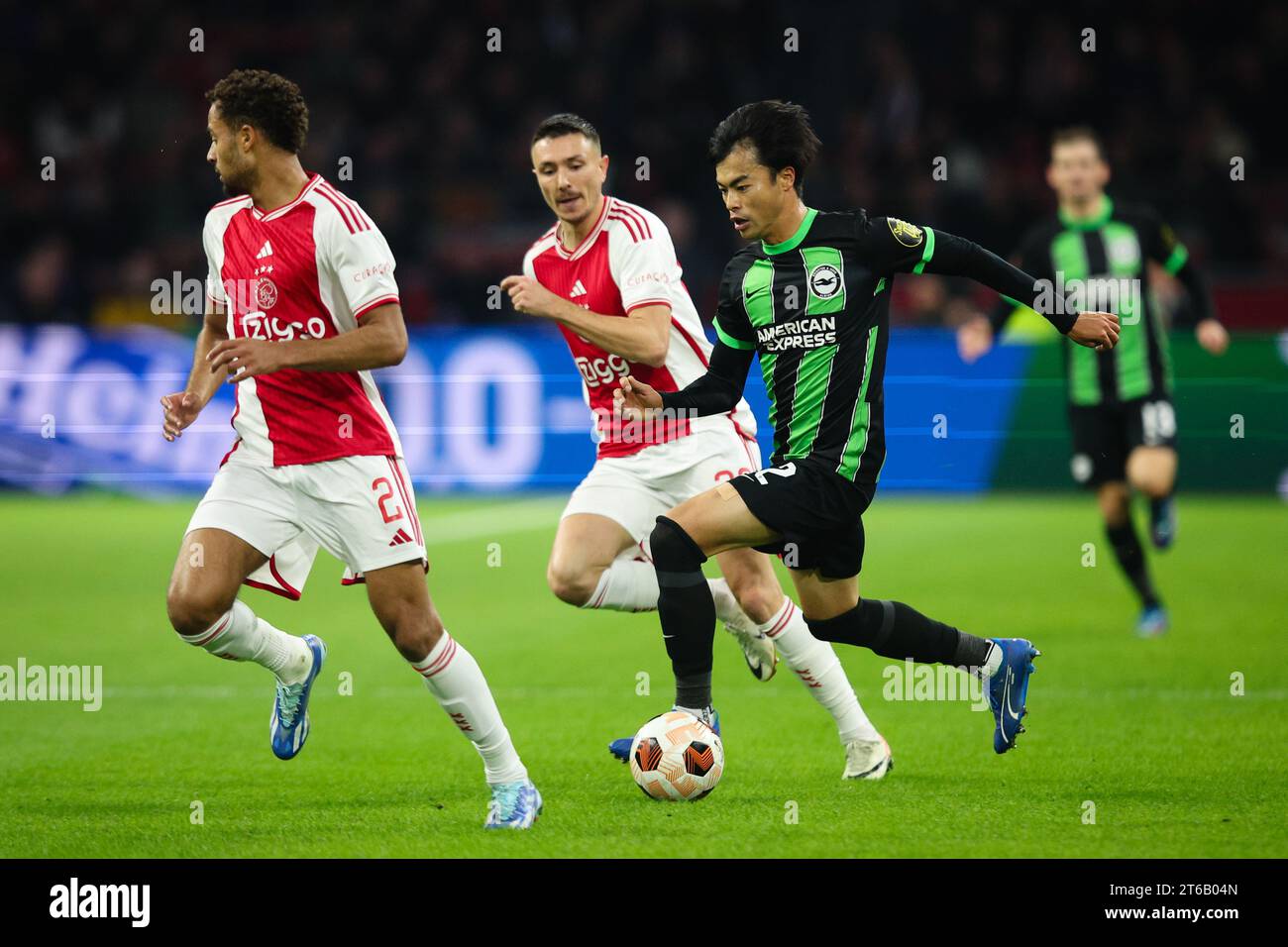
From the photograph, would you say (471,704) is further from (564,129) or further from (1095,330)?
(1095,330)

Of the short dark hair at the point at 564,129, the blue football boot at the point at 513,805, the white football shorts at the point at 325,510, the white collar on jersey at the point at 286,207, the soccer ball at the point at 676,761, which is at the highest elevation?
the short dark hair at the point at 564,129

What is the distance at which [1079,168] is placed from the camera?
970 cm

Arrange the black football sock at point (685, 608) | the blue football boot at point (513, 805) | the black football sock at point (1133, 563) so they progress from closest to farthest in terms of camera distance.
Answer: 1. the blue football boot at point (513, 805)
2. the black football sock at point (685, 608)
3. the black football sock at point (1133, 563)

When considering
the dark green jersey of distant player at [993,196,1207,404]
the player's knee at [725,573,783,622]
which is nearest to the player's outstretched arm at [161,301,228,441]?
the player's knee at [725,573,783,622]

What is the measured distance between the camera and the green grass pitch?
5012mm

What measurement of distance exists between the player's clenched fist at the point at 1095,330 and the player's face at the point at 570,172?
1.84m

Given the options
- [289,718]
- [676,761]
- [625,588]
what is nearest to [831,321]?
[625,588]

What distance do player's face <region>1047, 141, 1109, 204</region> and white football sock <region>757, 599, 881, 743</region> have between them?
15.3 ft

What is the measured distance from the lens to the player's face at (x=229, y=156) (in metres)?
5.31

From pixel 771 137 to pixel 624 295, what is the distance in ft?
2.86

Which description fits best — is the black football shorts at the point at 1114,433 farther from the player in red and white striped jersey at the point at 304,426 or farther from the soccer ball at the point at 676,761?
the player in red and white striped jersey at the point at 304,426

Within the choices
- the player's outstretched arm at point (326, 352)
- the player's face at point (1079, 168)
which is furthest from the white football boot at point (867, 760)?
the player's face at point (1079, 168)

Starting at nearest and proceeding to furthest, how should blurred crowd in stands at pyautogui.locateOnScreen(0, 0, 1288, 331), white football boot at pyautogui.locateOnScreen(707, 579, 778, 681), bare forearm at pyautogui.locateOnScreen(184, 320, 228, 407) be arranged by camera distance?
bare forearm at pyautogui.locateOnScreen(184, 320, 228, 407) < white football boot at pyautogui.locateOnScreen(707, 579, 778, 681) < blurred crowd in stands at pyautogui.locateOnScreen(0, 0, 1288, 331)

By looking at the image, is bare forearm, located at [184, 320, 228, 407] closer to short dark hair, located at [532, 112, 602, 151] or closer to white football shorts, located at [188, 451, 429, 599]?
white football shorts, located at [188, 451, 429, 599]
